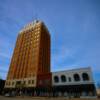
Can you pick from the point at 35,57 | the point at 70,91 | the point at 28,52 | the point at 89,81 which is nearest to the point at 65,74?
the point at 70,91

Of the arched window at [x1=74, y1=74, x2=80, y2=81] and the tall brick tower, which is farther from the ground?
the tall brick tower

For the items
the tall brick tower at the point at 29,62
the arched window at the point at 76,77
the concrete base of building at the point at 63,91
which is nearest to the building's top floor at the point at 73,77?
the arched window at the point at 76,77

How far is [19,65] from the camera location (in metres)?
63.0

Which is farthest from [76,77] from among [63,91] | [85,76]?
[63,91]

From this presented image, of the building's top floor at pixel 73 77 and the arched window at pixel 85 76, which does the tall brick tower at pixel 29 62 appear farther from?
the arched window at pixel 85 76

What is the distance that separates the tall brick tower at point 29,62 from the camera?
5267 cm

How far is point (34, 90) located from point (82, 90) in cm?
2153

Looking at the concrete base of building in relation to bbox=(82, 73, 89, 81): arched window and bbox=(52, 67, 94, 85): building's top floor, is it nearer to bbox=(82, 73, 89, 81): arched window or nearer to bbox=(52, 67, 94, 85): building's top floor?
bbox=(52, 67, 94, 85): building's top floor

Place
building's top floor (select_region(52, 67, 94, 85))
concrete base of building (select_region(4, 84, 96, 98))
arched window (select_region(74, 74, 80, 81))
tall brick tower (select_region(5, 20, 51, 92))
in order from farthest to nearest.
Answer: tall brick tower (select_region(5, 20, 51, 92)) → arched window (select_region(74, 74, 80, 81)) → building's top floor (select_region(52, 67, 94, 85)) → concrete base of building (select_region(4, 84, 96, 98))

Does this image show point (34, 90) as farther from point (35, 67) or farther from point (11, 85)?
point (11, 85)

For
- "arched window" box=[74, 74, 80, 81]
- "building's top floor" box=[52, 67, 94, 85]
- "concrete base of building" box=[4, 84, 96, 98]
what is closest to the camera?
"concrete base of building" box=[4, 84, 96, 98]

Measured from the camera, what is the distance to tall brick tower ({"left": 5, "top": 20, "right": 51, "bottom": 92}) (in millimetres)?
52672

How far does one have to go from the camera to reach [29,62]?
195 ft

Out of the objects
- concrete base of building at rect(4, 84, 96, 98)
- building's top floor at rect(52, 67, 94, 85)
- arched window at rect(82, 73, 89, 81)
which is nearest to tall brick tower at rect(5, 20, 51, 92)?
concrete base of building at rect(4, 84, 96, 98)
